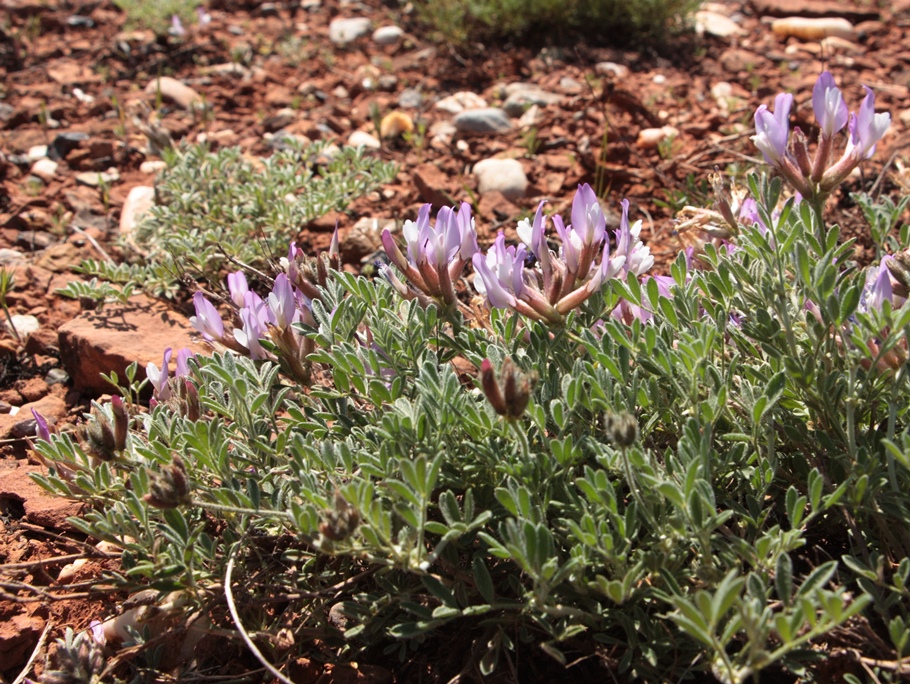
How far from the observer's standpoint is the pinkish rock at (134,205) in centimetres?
410

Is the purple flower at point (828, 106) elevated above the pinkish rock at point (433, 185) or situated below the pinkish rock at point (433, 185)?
above

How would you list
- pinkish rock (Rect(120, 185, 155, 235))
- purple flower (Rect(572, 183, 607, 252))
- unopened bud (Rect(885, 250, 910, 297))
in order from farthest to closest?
1. pinkish rock (Rect(120, 185, 155, 235))
2. purple flower (Rect(572, 183, 607, 252))
3. unopened bud (Rect(885, 250, 910, 297))

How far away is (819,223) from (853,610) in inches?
38.3

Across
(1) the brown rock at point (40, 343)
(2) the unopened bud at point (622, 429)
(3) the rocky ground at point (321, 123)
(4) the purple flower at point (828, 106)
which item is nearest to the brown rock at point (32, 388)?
(3) the rocky ground at point (321, 123)

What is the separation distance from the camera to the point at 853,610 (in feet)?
4.70

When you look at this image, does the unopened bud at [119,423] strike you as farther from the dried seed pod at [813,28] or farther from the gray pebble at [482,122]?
the dried seed pod at [813,28]

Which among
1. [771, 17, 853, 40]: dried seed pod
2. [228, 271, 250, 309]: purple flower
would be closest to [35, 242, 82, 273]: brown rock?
[228, 271, 250, 309]: purple flower

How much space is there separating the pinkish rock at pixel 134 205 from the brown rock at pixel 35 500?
5.29ft

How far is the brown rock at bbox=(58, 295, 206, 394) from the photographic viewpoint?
313 cm

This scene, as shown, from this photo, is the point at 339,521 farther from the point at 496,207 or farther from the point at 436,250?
the point at 496,207

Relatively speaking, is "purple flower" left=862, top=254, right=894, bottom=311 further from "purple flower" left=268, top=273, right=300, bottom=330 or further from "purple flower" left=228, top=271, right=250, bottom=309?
"purple flower" left=228, top=271, right=250, bottom=309

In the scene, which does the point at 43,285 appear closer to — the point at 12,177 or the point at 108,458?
the point at 12,177

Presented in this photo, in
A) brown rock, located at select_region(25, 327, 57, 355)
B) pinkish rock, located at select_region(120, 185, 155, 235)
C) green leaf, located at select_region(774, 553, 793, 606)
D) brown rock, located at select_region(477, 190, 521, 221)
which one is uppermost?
green leaf, located at select_region(774, 553, 793, 606)

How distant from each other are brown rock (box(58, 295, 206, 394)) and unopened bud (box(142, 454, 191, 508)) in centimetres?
130
